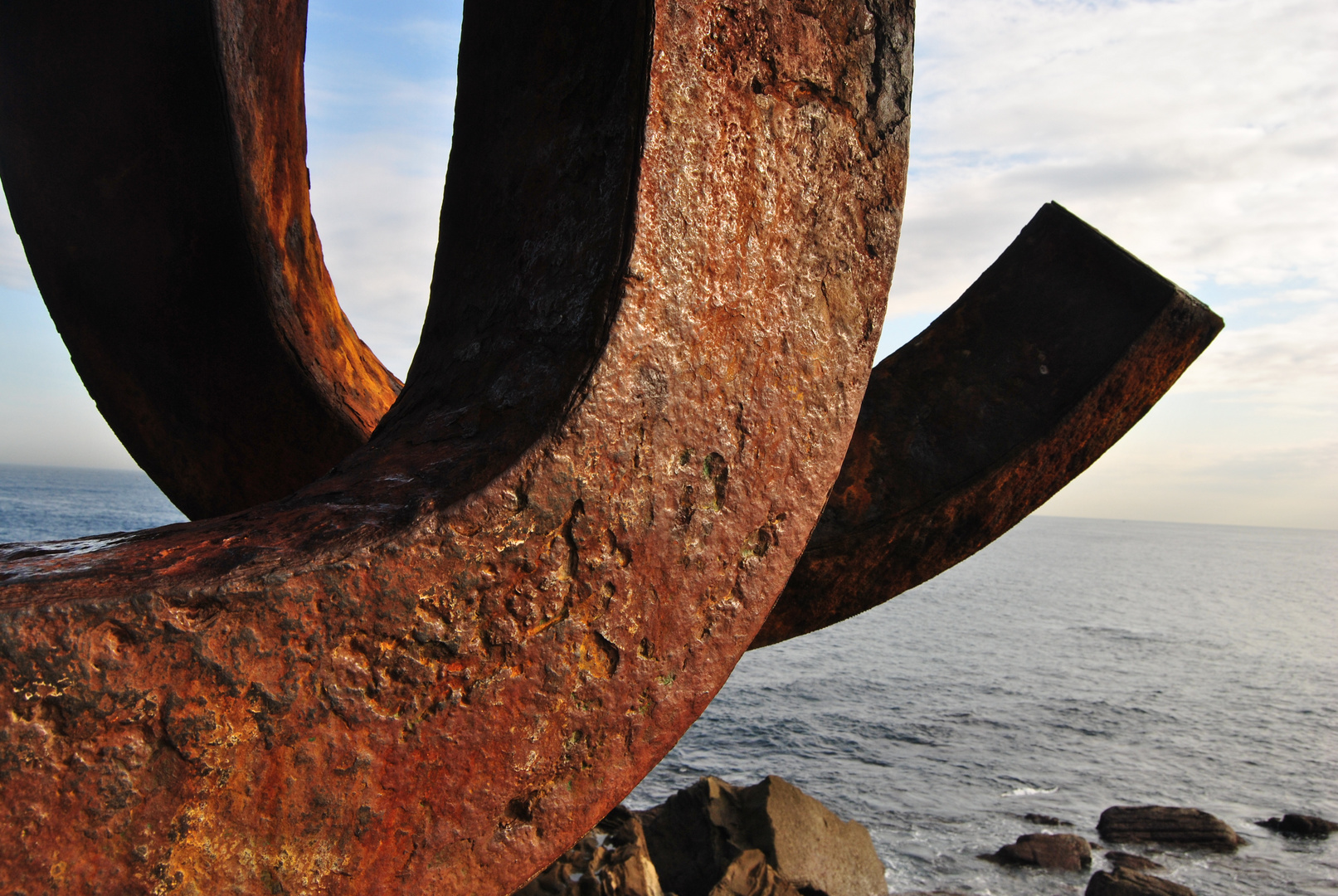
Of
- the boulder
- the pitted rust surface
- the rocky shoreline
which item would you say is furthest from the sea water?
the pitted rust surface

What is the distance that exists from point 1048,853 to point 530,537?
11.1 m

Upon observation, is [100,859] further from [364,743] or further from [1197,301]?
[1197,301]

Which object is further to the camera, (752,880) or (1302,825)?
(1302,825)

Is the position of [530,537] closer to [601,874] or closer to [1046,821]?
[601,874]

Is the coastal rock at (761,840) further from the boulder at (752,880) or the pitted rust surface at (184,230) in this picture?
the pitted rust surface at (184,230)

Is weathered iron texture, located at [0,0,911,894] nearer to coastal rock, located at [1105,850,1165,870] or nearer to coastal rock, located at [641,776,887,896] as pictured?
coastal rock, located at [641,776,887,896]

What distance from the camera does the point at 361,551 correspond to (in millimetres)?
961

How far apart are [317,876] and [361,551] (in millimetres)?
358

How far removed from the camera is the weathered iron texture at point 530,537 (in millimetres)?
892

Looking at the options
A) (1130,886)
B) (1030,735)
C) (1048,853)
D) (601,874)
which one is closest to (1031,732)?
(1030,735)

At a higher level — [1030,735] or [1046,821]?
[1046,821]

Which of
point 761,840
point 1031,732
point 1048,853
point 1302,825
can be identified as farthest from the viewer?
point 1031,732

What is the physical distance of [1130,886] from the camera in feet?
28.2

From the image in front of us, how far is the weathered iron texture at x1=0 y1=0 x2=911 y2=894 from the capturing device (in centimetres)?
89
